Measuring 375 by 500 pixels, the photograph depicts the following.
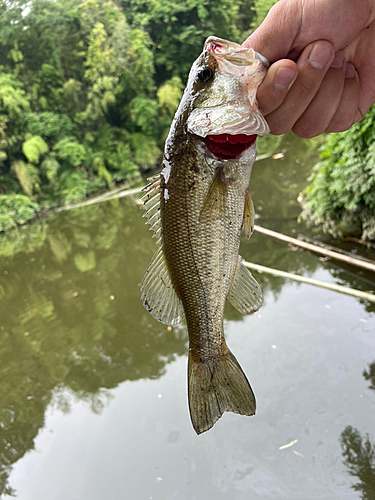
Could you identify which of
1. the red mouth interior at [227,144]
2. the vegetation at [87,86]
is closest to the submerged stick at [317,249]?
the red mouth interior at [227,144]

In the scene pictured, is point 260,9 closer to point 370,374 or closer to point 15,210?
point 15,210

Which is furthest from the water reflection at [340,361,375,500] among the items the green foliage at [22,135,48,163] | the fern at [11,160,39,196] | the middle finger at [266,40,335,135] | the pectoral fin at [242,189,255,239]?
the green foliage at [22,135,48,163]

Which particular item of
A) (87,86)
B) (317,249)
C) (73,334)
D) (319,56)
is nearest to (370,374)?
(317,249)

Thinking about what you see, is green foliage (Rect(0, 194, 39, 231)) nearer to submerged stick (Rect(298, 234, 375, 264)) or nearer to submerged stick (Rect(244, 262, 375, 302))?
submerged stick (Rect(244, 262, 375, 302))

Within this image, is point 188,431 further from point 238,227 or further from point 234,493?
point 238,227

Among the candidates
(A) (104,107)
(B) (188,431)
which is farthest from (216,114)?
(A) (104,107)

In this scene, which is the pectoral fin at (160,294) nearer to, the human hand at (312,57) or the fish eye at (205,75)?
the fish eye at (205,75)
